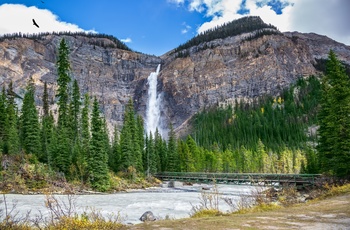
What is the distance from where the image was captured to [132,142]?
194ft

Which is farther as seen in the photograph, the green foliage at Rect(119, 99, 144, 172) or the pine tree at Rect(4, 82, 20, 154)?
the green foliage at Rect(119, 99, 144, 172)

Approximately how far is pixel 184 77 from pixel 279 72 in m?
59.2

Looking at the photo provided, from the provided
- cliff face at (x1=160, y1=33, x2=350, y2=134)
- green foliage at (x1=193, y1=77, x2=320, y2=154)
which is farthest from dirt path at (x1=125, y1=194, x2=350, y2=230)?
cliff face at (x1=160, y1=33, x2=350, y2=134)

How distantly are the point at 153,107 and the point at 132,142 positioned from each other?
394 ft

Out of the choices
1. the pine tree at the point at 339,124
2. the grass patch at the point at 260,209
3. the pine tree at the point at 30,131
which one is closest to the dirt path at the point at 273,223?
the grass patch at the point at 260,209

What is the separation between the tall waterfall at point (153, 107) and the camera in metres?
165

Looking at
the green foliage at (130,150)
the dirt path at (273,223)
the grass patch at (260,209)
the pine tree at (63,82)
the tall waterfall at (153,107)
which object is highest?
the tall waterfall at (153,107)

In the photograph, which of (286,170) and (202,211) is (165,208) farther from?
(286,170)

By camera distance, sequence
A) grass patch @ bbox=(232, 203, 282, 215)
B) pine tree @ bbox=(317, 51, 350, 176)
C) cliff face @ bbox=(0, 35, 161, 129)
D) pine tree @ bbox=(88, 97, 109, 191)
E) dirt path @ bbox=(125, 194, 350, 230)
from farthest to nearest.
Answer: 1. cliff face @ bbox=(0, 35, 161, 129)
2. pine tree @ bbox=(88, 97, 109, 191)
3. pine tree @ bbox=(317, 51, 350, 176)
4. grass patch @ bbox=(232, 203, 282, 215)
5. dirt path @ bbox=(125, 194, 350, 230)

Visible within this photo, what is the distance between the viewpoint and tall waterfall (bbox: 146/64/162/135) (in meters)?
165

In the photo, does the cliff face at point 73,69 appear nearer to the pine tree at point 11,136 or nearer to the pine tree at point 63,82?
the pine tree at point 11,136

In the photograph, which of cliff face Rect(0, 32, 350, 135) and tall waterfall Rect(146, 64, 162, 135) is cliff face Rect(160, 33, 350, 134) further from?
tall waterfall Rect(146, 64, 162, 135)

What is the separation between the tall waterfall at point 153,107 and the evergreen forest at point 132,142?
3593 centimetres

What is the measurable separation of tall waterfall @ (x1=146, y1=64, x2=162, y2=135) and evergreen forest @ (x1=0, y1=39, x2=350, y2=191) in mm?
35934
